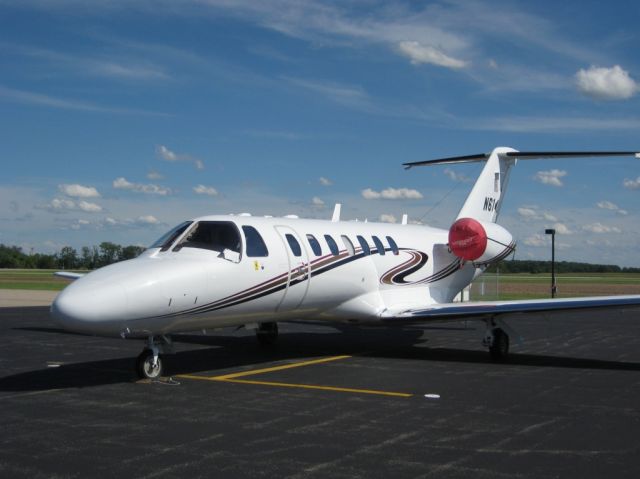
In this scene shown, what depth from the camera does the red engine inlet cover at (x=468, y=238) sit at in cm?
1695

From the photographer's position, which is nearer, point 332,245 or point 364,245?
point 332,245

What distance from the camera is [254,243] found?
12180 mm

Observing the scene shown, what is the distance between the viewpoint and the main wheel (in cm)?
1123

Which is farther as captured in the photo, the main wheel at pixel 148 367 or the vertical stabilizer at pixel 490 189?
the vertical stabilizer at pixel 490 189

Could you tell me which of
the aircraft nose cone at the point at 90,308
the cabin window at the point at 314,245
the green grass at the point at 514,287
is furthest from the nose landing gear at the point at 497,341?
the green grass at the point at 514,287

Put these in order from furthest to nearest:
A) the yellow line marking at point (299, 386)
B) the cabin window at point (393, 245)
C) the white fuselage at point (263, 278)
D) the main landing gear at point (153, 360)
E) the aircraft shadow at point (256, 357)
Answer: the cabin window at point (393, 245)
the aircraft shadow at point (256, 357)
the main landing gear at point (153, 360)
the yellow line marking at point (299, 386)
the white fuselage at point (263, 278)

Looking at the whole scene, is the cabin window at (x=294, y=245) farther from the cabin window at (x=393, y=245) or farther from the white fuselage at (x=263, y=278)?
the cabin window at (x=393, y=245)

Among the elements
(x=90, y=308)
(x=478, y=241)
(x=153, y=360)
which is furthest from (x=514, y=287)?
(x=90, y=308)

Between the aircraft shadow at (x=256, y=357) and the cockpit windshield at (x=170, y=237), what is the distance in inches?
83.7

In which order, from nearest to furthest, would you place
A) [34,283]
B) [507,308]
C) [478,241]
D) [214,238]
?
[214,238], [507,308], [478,241], [34,283]

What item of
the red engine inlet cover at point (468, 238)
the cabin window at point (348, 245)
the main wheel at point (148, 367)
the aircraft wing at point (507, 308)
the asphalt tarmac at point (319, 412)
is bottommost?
the asphalt tarmac at point (319, 412)

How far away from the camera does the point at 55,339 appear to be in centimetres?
1748

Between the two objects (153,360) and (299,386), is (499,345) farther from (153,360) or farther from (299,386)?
(153,360)

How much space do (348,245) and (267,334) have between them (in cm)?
312
